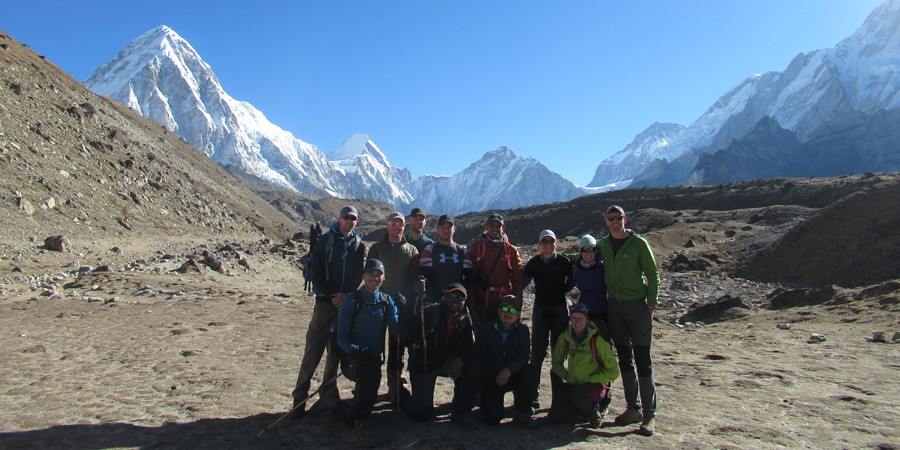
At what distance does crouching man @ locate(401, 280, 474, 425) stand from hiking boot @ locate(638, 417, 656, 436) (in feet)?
6.06

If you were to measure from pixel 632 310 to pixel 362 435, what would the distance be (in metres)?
2.98

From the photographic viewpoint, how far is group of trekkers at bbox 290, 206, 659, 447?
4.31m

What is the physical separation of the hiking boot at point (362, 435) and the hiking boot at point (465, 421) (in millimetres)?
912

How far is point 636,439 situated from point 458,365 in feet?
6.04

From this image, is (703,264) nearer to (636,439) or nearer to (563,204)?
(636,439)

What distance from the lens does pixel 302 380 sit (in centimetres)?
460

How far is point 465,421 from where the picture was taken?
4227mm

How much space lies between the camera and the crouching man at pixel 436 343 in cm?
437

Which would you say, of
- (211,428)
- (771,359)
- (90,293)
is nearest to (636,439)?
(211,428)

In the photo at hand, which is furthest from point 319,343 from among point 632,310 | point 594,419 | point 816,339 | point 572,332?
point 816,339

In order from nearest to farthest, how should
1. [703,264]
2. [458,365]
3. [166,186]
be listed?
1. [458,365]
2. [703,264]
3. [166,186]

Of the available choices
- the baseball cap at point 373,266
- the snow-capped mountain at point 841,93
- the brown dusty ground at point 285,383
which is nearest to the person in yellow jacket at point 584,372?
the brown dusty ground at point 285,383

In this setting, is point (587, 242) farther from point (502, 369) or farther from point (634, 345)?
point (502, 369)

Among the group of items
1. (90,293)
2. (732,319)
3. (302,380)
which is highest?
(90,293)
